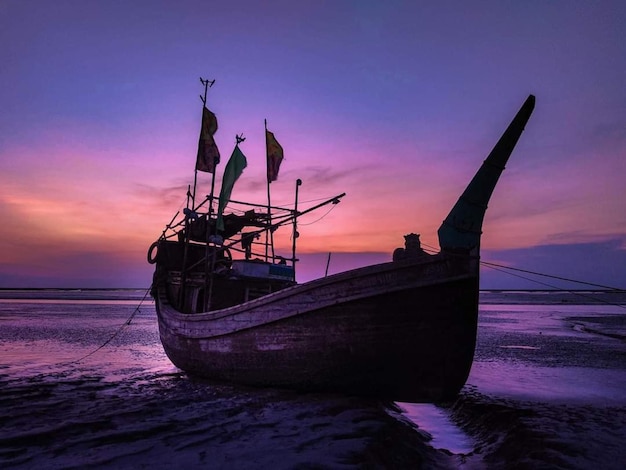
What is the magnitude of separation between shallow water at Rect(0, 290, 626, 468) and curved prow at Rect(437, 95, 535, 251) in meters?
3.29

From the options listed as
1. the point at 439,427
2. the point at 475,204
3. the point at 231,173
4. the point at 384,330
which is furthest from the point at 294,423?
the point at 231,173

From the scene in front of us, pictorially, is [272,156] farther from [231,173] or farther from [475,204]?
[475,204]

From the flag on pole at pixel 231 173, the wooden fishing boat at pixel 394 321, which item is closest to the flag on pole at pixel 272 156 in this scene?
the flag on pole at pixel 231 173

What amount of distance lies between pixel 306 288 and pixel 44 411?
547 cm

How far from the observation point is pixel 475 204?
296 inches

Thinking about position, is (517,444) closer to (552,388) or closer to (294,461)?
(294,461)

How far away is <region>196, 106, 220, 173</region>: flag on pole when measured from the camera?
14.7 meters

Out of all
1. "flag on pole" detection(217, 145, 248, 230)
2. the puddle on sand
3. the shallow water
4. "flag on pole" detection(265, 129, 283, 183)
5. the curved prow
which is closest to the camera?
the shallow water

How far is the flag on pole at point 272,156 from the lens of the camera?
15.5 m

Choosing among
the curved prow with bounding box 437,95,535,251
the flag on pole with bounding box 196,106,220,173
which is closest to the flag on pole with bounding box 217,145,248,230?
the flag on pole with bounding box 196,106,220,173

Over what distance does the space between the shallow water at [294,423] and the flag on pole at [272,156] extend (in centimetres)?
789

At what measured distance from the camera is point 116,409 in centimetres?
772

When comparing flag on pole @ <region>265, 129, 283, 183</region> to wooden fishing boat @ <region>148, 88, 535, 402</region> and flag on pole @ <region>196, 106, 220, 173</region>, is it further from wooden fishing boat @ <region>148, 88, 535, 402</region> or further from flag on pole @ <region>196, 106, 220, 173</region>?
wooden fishing boat @ <region>148, 88, 535, 402</region>

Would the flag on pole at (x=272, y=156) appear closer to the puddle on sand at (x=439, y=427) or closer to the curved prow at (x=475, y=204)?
the curved prow at (x=475, y=204)
